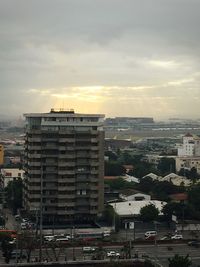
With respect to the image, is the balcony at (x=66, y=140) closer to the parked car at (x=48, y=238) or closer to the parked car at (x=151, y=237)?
the parked car at (x=48, y=238)

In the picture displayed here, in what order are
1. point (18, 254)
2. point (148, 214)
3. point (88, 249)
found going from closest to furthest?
point (18, 254), point (88, 249), point (148, 214)

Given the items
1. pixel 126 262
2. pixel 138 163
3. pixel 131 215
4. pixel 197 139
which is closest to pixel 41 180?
pixel 131 215

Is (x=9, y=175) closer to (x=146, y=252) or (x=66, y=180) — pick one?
(x=66, y=180)

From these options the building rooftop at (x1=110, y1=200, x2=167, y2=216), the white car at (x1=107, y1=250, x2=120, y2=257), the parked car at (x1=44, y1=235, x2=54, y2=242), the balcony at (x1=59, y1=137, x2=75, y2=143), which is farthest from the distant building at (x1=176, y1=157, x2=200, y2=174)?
the white car at (x1=107, y1=250, x2=120, y2=257)

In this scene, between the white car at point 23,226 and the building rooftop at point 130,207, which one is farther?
the building rooftop at point 130,207

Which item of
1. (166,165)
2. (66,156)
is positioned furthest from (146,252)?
(166,165)

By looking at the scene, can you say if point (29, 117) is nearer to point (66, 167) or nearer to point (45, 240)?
point (66, 167)

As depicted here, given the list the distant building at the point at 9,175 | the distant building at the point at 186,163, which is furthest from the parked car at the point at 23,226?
the distant building at the point at 186,163

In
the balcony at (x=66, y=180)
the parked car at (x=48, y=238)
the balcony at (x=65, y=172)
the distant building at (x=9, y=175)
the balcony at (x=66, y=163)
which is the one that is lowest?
the parked car at (x=48, y=238)

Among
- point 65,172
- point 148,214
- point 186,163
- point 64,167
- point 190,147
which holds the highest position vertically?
point 190,147
